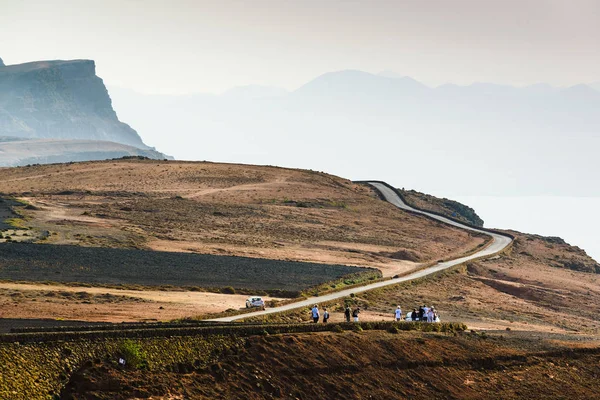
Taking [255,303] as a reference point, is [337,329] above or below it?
above

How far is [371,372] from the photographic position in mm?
36312

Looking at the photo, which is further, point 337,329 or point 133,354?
Answer: point 337,329

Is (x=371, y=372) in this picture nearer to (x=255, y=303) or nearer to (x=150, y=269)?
(x=255, y=303)

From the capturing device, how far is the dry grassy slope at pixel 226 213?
89.6m

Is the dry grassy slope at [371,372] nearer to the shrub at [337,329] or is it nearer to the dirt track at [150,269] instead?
the shrub at [337,329]

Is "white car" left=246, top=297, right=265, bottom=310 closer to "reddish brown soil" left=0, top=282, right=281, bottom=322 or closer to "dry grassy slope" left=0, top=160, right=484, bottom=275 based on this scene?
"reddish brown soil" left=0, top=282, right=281, bottom=322

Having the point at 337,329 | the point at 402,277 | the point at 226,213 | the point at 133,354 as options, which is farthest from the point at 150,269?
the point at 226,213

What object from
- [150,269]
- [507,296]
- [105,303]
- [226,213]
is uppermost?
[507,296]

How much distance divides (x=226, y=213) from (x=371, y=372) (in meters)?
76.8

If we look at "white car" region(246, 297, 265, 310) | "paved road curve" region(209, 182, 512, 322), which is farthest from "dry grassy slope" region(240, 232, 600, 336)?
"white car" region(246, 297, 265, 310)

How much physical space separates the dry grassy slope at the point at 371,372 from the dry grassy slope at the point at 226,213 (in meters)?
39.0

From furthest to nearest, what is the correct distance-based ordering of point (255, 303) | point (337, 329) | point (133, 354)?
point (255, 303) → point (337, 329) → point (133, 354)

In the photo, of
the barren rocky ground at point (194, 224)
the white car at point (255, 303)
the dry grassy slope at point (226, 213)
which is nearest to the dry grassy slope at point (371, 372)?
the white car at point (255, 303)

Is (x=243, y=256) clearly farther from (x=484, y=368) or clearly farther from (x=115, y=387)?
(x=115, y=387)
